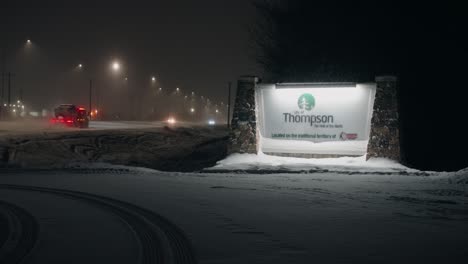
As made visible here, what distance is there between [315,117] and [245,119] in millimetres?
2393

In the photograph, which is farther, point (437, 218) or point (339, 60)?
point (339, 60)

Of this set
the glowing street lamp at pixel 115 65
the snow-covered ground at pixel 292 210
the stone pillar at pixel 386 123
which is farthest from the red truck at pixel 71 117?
the glowing street lamp at pixel 115 65

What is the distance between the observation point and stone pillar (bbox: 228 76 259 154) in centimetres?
1920

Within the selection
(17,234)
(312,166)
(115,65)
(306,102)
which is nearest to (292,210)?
(17,234)

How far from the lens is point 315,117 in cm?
1850

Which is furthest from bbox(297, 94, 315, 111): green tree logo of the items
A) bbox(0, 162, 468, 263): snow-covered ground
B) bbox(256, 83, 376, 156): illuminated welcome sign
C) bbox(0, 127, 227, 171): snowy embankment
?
bbox(0, 127, 227, 171): snowy embankment

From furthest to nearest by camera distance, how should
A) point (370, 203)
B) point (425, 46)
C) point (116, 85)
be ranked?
1. point (116, 85)
2. point (425, 46)
3. point (370, 203)

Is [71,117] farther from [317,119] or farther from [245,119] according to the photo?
[317,119]

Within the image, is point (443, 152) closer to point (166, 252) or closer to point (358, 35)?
point (358, 35)

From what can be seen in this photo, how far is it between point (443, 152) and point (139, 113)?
2849 inches

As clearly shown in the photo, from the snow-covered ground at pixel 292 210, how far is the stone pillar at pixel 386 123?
71 cm

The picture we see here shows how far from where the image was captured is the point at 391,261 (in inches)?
244

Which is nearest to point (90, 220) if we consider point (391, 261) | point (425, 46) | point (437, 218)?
point (391, 261)

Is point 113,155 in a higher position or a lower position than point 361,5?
lower
